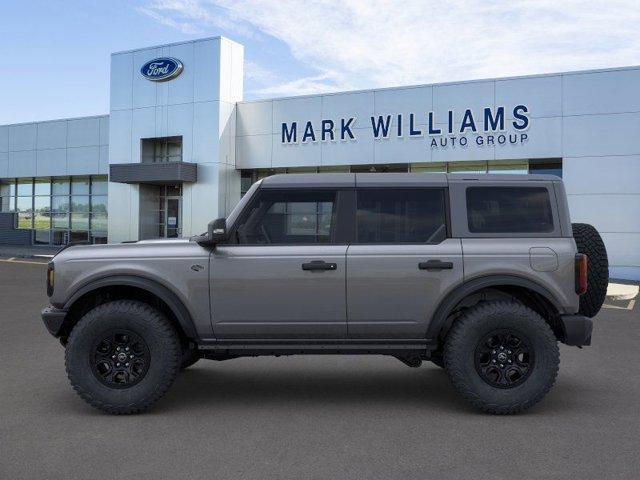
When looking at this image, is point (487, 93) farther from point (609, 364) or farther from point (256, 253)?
point (256, 253)

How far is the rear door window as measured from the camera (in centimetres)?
571

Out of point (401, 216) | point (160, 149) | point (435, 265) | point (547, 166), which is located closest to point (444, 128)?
point (547, 166)

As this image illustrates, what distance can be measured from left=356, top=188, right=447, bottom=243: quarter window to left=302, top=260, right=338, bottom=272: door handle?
345 millimetres

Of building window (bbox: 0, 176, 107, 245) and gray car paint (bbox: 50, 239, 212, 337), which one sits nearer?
gray car paint (bbox: 50, 239, 212, 337)

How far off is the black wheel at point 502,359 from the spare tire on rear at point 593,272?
2.09ft

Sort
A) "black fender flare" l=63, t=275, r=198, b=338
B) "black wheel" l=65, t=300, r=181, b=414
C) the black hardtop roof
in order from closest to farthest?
"black wheel" l=65, t=300, r=181, b=414, "black fender flare" l=63, t=275, r=198, b=338, the black hardtop roof

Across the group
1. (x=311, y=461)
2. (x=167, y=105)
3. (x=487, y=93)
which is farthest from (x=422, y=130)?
(x=311, y=461)

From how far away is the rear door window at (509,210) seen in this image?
5.71 meters

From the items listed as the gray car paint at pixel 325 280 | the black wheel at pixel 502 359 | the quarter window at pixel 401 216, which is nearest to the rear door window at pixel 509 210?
the gray car paint at pixel 325 280

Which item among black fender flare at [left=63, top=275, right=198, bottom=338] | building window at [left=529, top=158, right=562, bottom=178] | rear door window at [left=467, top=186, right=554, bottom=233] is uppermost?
building window at [left=529, top=158, right=562, bottom=178]

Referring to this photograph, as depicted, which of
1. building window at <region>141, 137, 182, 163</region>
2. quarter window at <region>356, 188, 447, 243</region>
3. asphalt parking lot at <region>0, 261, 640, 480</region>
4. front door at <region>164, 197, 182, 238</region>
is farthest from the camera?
front door at <region>164, 197, 182, 238</region>

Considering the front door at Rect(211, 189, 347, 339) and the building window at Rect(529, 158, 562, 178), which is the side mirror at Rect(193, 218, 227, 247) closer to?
the front door at Rect(211, 189, 347, 339)

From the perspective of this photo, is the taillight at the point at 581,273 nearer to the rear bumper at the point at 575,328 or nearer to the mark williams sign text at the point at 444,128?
the rear bumper at the point at 575,328

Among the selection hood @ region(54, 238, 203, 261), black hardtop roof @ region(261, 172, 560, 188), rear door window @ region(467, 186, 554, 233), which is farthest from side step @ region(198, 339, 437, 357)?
black hardtop roof @ region(261, 172, 560, 188)
